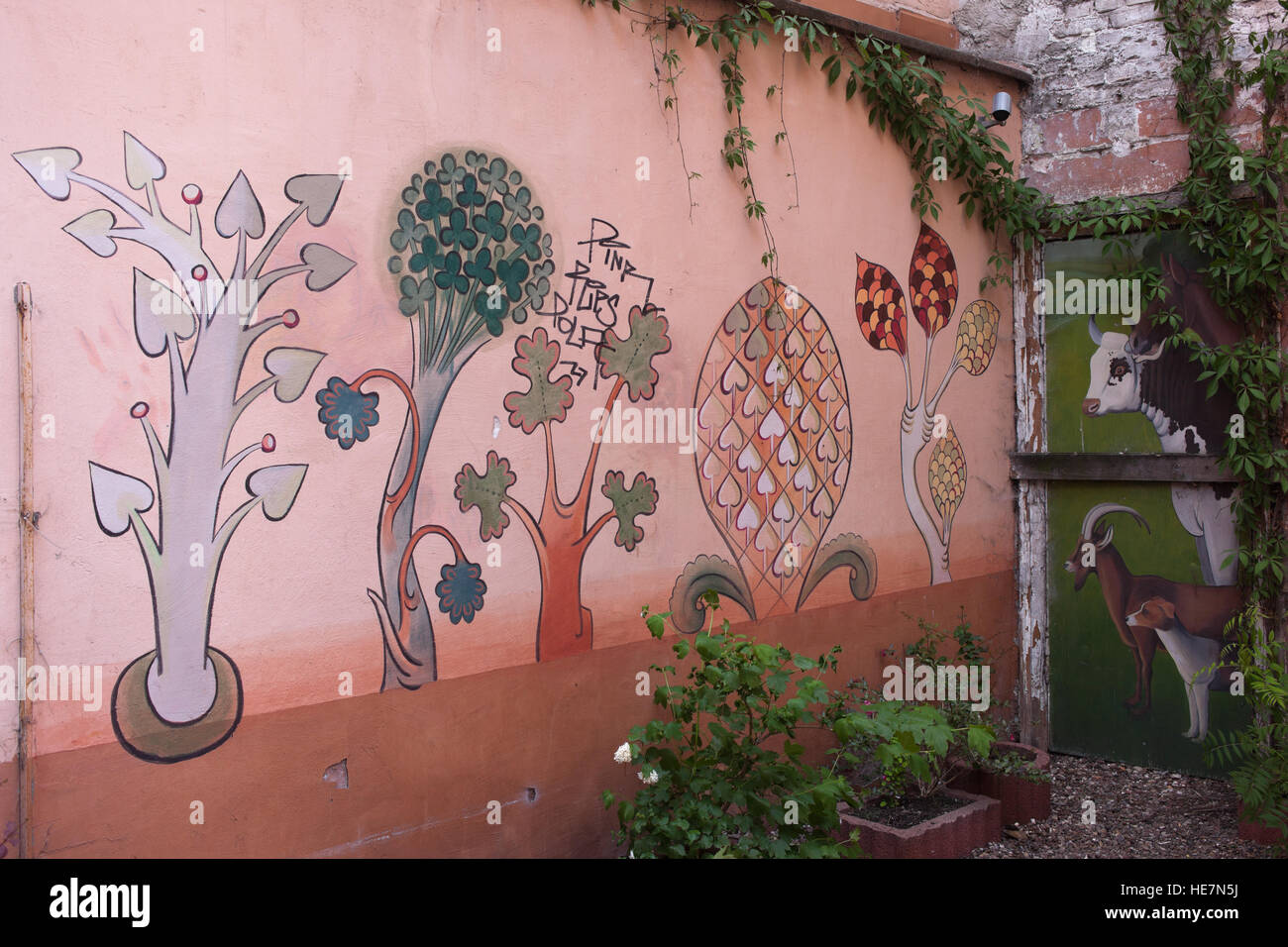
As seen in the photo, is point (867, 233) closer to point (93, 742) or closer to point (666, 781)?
point (666, 781)

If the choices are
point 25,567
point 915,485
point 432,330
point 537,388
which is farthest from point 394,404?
point 915,485

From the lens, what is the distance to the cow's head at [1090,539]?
543cm

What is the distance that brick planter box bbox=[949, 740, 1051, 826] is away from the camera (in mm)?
Answer: 4586

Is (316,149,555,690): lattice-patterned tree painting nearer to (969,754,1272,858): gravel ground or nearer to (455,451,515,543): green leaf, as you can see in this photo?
(455,451,515,543): green leaf

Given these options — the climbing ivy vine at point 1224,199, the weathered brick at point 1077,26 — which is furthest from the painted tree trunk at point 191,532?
the weathered brick at point 1077,26

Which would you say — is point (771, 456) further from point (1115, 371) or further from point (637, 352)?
point (1115, 371)

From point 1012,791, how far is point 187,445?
3.71m

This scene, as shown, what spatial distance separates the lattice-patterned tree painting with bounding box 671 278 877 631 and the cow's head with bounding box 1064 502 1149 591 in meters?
1.40

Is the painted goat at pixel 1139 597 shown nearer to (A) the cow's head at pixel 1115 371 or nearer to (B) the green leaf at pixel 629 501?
(A) the cow's head at pixel 1115 371

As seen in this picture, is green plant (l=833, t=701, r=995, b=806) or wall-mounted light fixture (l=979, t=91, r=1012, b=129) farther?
wall-mounted light fixture (l=979, t=91, r=1012, b=129)

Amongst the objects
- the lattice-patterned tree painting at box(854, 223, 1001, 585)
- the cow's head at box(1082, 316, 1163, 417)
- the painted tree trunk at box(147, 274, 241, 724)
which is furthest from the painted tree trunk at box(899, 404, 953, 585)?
the painted tree trunk at box(147, 274, 241, 724)

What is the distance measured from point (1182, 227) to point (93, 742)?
5.15 meters

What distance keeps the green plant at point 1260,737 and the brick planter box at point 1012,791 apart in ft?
2.36

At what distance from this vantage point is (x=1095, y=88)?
5441 millimetres
